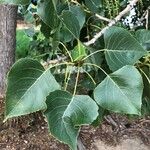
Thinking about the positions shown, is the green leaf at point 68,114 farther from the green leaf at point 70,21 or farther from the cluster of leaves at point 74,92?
the green leaf at point 70,21

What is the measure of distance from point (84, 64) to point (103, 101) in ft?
0.28

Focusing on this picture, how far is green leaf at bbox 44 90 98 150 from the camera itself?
0.59m

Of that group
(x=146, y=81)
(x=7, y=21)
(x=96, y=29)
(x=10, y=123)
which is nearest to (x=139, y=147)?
(x=10, y=123)

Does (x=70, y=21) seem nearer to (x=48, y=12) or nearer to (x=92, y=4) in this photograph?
(x=48, y=12)

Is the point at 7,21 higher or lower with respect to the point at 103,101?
lower

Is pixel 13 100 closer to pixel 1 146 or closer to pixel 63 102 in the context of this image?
pixel 63 102

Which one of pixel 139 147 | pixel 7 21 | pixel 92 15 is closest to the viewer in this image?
pixel 92 15

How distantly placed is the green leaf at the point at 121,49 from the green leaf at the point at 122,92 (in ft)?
0.12

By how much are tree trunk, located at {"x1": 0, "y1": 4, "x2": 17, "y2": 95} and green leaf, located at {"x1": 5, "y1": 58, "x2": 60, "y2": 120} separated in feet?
6.13

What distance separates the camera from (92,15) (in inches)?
37.3

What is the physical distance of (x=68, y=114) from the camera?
608 millimetres

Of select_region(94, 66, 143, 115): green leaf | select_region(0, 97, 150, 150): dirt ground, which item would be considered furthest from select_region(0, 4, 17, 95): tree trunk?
select_region(94, 66, 143, 115): green leaf

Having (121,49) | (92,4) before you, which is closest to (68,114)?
(121,49)

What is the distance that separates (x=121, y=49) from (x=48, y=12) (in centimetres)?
14
